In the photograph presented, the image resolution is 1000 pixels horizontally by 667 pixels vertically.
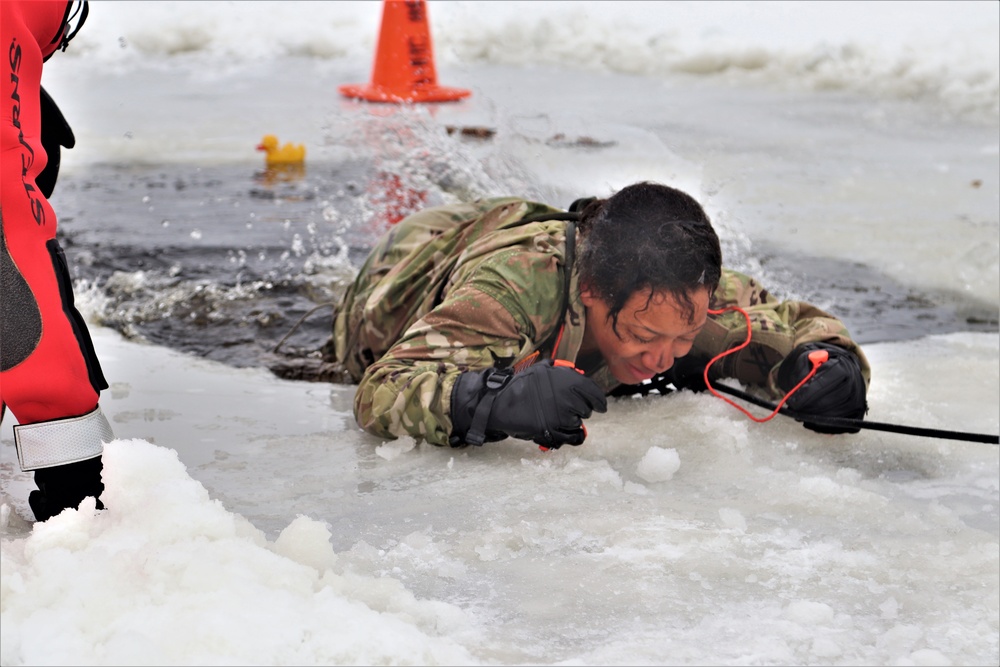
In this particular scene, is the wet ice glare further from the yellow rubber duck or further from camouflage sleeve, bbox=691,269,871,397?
the yellow rubber duck

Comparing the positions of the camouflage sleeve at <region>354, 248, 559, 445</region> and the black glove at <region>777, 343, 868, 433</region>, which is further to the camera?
the black glove at <region>777, 343, 868, 433</region>

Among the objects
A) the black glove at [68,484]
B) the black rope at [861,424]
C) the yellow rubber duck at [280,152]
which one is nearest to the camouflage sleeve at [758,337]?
the black rope at [861,424]

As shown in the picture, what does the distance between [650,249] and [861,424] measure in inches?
26.1

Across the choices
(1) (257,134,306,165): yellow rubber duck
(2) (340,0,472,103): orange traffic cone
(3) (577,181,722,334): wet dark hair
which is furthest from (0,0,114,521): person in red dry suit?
(2) (340,0,472,103): orange traffic cone

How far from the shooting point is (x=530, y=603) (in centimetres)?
197

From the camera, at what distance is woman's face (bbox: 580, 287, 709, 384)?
2.62 m

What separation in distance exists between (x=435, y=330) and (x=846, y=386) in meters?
1.00

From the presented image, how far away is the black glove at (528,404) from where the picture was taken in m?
2.48

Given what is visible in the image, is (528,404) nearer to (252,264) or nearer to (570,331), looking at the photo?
(570,331)

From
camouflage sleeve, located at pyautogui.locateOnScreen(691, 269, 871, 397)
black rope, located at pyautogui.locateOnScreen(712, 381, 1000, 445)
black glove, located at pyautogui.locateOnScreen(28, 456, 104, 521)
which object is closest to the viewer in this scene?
black glove, located at pyautogui.locateOnScreen(28, 456, 104, 521)

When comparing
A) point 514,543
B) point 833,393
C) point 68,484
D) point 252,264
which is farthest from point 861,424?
point 252,264

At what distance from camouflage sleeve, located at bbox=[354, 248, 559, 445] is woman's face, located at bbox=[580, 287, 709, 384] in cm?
13

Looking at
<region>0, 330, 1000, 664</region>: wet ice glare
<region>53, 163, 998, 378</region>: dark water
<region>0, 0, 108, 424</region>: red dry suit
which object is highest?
<region>0, 0, 108, 424</region>: red dry suit

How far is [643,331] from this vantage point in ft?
8.74
